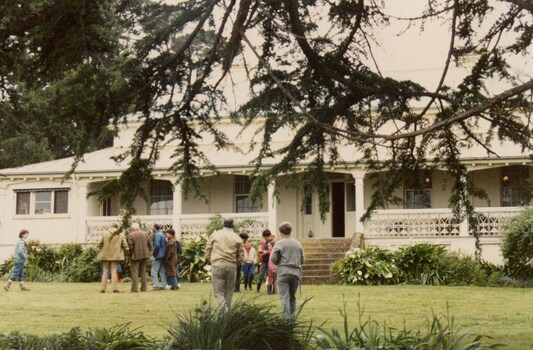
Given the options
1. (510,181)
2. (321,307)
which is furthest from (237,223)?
(321,307)

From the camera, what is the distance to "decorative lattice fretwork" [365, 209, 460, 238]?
28720mm

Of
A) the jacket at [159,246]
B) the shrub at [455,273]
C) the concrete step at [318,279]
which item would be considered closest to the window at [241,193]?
the concrete step at [318,279]

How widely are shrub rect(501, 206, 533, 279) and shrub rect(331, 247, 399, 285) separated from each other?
11.9ft

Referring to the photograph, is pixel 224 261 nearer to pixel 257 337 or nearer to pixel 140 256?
pixel 257 337

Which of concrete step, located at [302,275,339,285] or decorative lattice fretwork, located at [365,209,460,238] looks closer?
concrete step, located at [302,275,339,285]

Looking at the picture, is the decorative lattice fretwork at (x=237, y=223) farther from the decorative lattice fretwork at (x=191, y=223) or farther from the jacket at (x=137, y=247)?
the jacket at (x=137, y=247)

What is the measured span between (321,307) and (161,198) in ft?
63.8

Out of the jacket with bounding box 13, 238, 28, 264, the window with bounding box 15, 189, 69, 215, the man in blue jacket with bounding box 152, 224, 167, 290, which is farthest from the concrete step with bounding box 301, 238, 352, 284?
the window with bounding box 15, 189, 69, 215

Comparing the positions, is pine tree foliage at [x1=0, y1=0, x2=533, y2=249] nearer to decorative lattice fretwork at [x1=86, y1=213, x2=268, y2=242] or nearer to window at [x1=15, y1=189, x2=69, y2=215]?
decorative lattice fretwork at [x1=86, y1=213, x2=268, y2=242]

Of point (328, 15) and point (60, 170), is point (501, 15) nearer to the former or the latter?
point (328, 15)

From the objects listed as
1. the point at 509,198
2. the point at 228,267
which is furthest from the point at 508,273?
the point at 228,267

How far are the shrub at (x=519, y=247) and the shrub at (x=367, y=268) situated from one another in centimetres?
363

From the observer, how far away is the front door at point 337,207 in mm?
33094

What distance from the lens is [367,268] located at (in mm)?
24219
